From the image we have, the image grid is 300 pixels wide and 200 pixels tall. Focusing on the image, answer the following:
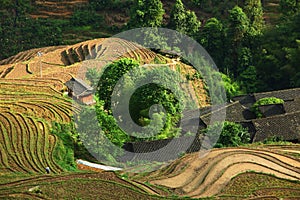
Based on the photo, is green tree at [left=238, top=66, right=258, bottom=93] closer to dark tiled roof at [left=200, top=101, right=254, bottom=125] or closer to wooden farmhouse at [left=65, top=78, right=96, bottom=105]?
dark tiled roof at [left=200, top=101, right=254, bottom=125]

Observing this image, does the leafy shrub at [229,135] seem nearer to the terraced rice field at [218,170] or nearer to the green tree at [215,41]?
the terraced rice field at [218,170]

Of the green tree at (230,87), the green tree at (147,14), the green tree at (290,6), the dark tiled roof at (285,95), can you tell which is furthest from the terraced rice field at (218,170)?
the green tree at (290,6)

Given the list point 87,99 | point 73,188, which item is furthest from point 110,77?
point 73,188

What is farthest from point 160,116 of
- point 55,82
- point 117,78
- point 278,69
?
point 278,69

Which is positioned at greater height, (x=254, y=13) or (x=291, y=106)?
(x=254, y=13)

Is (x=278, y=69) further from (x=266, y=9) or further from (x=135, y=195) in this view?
(x=135, y=195)

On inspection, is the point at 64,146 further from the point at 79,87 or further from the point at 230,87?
the point at 230,87
